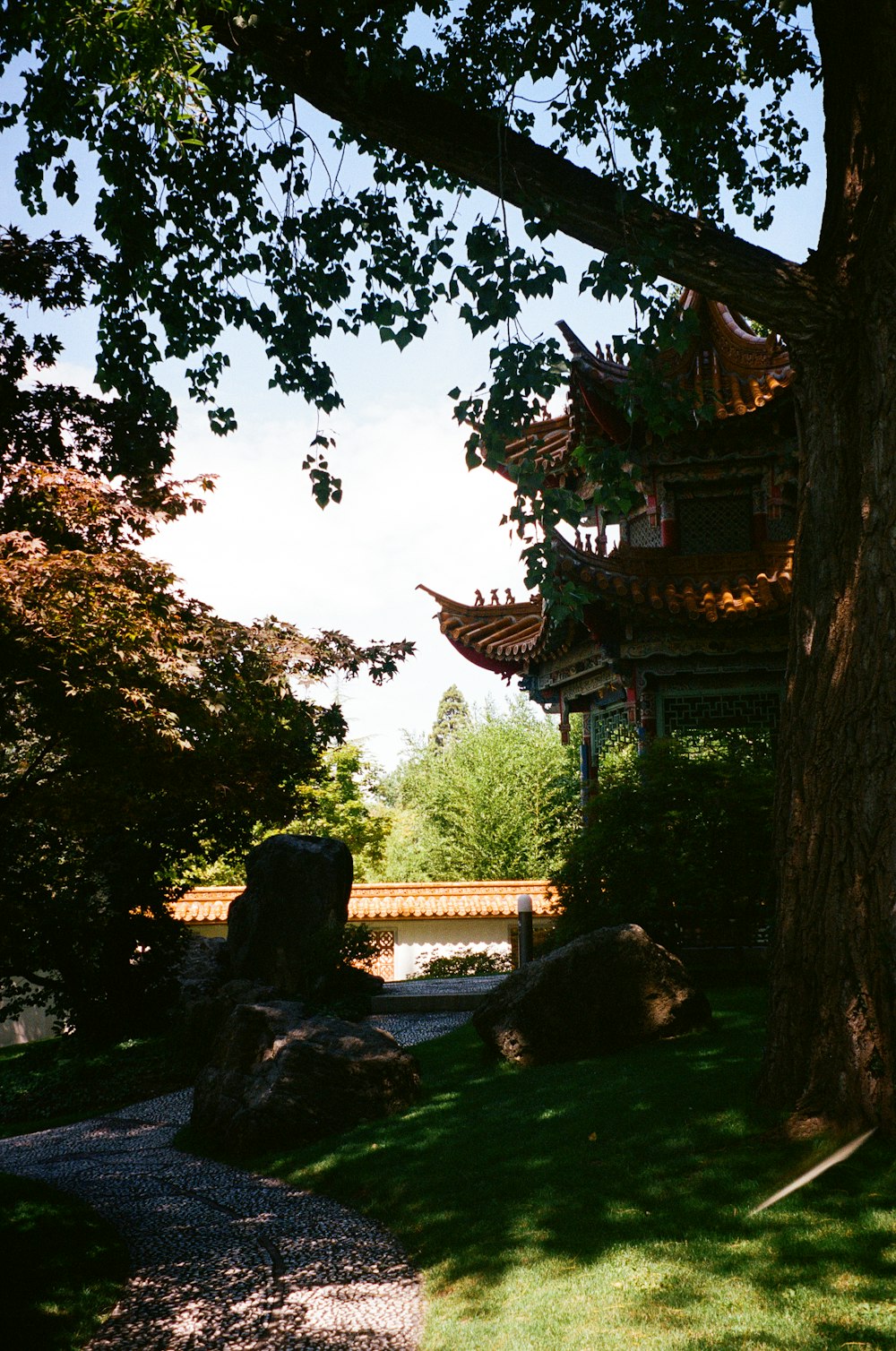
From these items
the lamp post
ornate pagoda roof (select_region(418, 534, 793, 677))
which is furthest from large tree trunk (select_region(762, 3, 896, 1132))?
the lamp post

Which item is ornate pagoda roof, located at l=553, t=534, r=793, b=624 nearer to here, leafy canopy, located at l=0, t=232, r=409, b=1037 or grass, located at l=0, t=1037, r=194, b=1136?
leafy canopy, located at l=0, t=232, r=409, b=1037

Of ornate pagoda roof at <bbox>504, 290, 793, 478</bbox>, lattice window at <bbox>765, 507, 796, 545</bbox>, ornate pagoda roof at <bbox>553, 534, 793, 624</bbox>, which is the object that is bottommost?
ornate pagoda roof at <bbox>553, 534, 793, 624</bbox>

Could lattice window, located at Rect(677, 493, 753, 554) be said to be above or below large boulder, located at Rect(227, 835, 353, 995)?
above

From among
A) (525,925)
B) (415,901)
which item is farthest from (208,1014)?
(415,901)

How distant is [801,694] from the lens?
5863 millimetres

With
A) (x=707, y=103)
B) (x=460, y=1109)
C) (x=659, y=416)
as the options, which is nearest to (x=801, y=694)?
(x=659, y=416)

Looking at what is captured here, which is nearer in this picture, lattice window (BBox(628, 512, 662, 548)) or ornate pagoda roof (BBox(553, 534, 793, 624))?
ornate pagoda roof (BBox(553, 534, 793, 624))

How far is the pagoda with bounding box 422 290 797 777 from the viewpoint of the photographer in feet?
42.2

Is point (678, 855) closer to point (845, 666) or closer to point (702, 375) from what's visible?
point (845, 666)

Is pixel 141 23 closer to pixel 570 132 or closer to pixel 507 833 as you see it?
pixel 570 132

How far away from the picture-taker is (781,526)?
14023 mm

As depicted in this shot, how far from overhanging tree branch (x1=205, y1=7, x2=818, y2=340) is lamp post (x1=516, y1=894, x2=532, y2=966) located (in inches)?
386

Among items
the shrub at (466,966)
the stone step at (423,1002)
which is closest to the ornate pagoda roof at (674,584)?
the stone step at (423,1002)

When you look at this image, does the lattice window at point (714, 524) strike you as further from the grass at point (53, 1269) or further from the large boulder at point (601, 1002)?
the grass at point (53, 1269)
